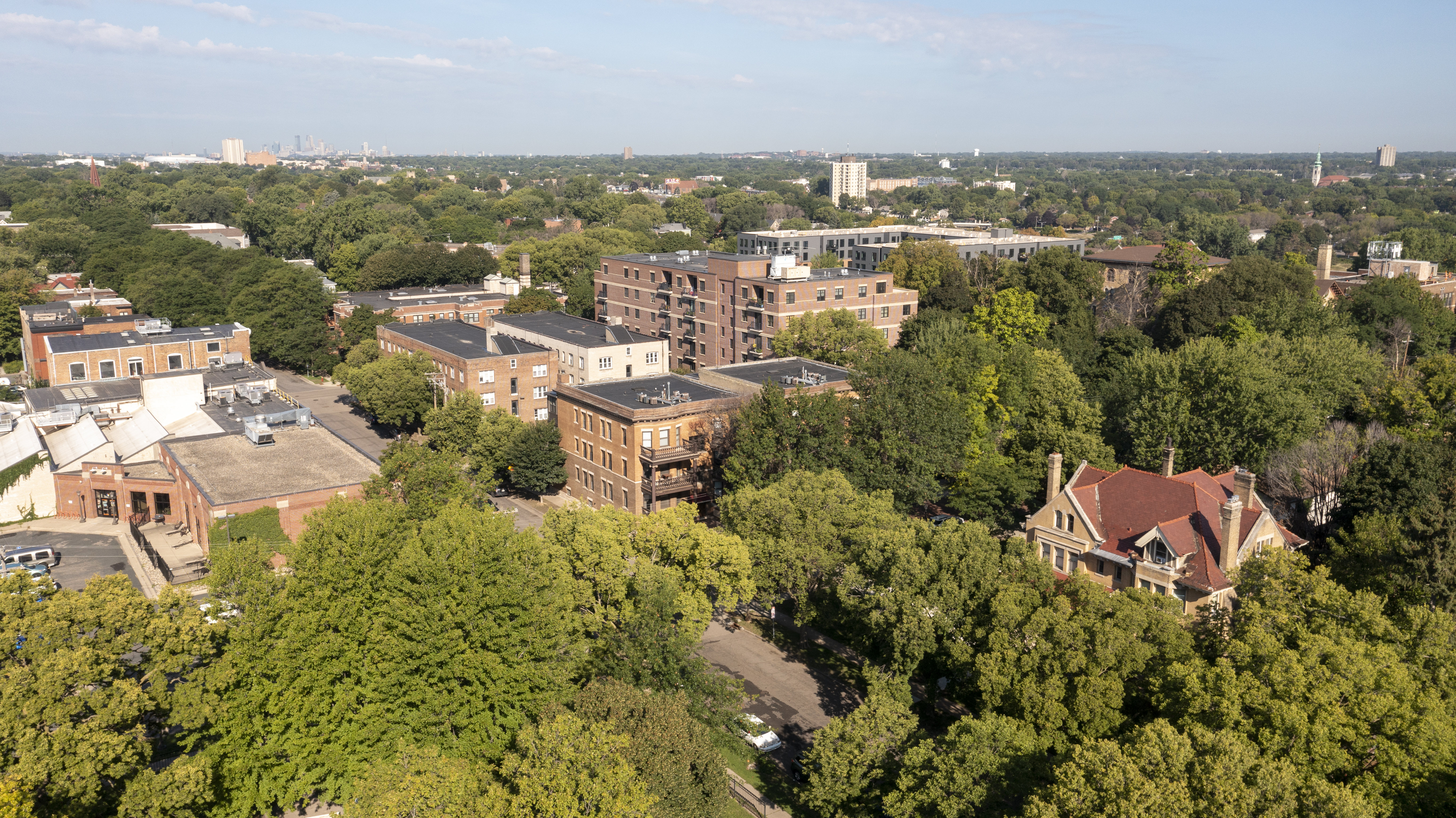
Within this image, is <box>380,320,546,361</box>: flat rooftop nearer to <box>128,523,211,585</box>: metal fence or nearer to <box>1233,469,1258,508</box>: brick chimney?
<box>128,523,211,585</box>: metal fence

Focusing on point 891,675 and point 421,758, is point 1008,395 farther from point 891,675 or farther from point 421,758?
point 421,758

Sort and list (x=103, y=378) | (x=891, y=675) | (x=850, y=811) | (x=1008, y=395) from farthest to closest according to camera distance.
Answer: (x=103, y=378) < (x=1008, y=395) < (x=891, y=675) < (x=850, y=811)

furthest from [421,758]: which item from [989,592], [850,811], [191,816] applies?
[989,592]

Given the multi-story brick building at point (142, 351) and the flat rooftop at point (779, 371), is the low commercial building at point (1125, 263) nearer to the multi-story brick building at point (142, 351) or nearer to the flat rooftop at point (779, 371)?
the flat rooftop at point (779, 371)

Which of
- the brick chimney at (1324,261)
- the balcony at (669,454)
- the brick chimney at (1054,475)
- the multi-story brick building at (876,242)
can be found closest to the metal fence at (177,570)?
the balcony at (669,454)

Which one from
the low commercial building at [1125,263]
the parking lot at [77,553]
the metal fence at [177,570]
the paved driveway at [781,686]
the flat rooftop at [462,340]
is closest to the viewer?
the paved driveway at [781,686]

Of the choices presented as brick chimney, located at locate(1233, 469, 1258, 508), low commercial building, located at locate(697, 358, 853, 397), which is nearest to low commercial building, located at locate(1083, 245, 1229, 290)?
low commercial building, located at locate(697, 358, 853, 397)
